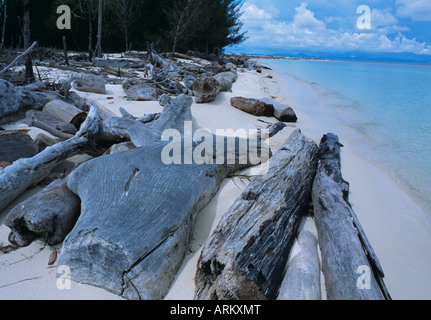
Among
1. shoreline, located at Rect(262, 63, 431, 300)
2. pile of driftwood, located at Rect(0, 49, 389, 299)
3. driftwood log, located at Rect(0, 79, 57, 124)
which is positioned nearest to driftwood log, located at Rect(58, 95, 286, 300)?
pile of driftwood, located at Rect(0, 49, 389, 299)

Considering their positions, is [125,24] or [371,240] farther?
[125,24]

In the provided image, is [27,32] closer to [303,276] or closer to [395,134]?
[303,276]

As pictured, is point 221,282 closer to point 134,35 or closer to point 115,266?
point 115,266

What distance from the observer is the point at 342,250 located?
2055 millimetres

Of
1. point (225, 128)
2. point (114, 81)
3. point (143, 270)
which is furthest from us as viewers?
point (114, 81)

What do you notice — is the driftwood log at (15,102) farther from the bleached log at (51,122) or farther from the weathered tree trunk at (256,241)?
the weathered tree trunk at (256,241)

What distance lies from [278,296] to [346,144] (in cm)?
498

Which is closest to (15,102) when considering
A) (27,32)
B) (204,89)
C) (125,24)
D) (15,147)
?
(15,147)

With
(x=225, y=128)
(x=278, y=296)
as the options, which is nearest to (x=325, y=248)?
(x=278, y=296)

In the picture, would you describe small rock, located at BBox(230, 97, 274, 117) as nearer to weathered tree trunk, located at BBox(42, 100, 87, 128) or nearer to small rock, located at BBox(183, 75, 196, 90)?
small rock, located at BBox(183, 75, 196, 90)

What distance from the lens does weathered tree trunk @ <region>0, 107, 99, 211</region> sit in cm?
274

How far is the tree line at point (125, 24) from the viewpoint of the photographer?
56.8 feet

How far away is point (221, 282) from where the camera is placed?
5.76ft

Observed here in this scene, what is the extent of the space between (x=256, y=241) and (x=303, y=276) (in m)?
0.40
